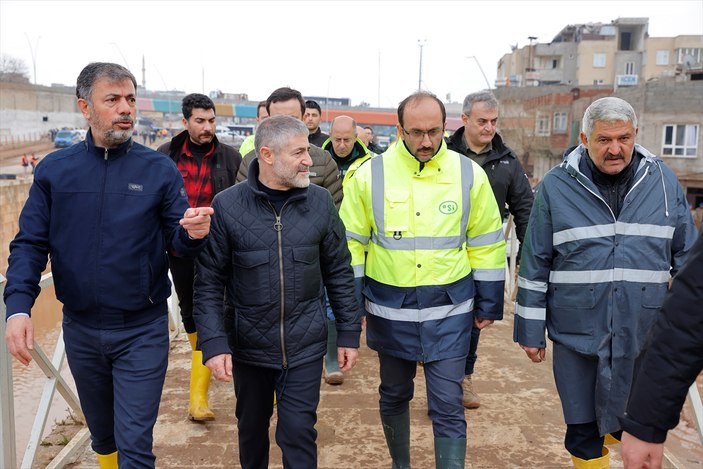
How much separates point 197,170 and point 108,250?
5.47 feet

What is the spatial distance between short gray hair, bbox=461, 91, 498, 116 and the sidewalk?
2.14 meters

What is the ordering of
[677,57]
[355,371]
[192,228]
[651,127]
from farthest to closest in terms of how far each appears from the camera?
[677,57] < [651,127] < [355,371] < [192,228]

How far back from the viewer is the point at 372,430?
172 inches

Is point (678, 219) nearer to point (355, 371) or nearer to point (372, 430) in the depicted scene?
point (372, 430)

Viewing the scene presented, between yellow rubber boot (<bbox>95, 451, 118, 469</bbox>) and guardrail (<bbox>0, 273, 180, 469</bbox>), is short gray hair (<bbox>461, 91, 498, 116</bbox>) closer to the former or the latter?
guardrail (<bbox>0, 273, 180, 469</bbox>)

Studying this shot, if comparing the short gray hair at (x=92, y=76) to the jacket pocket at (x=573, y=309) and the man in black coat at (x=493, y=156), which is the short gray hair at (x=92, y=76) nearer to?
the jacket pocket at (x=573, y=309)

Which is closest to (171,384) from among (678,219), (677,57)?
(678,219)

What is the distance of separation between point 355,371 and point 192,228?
3045 mm

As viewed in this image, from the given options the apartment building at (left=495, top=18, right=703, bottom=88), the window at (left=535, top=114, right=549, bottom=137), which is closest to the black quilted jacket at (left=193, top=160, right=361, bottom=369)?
the window at (left=535, top=114, right=549, bottom=137)

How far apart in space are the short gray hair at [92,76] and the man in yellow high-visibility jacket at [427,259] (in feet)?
4.28

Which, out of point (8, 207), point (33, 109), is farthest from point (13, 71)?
point (8, 207)

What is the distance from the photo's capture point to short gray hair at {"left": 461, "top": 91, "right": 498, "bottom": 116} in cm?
457

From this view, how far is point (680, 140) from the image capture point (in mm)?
31656

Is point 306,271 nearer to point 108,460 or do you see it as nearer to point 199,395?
point 108,460
